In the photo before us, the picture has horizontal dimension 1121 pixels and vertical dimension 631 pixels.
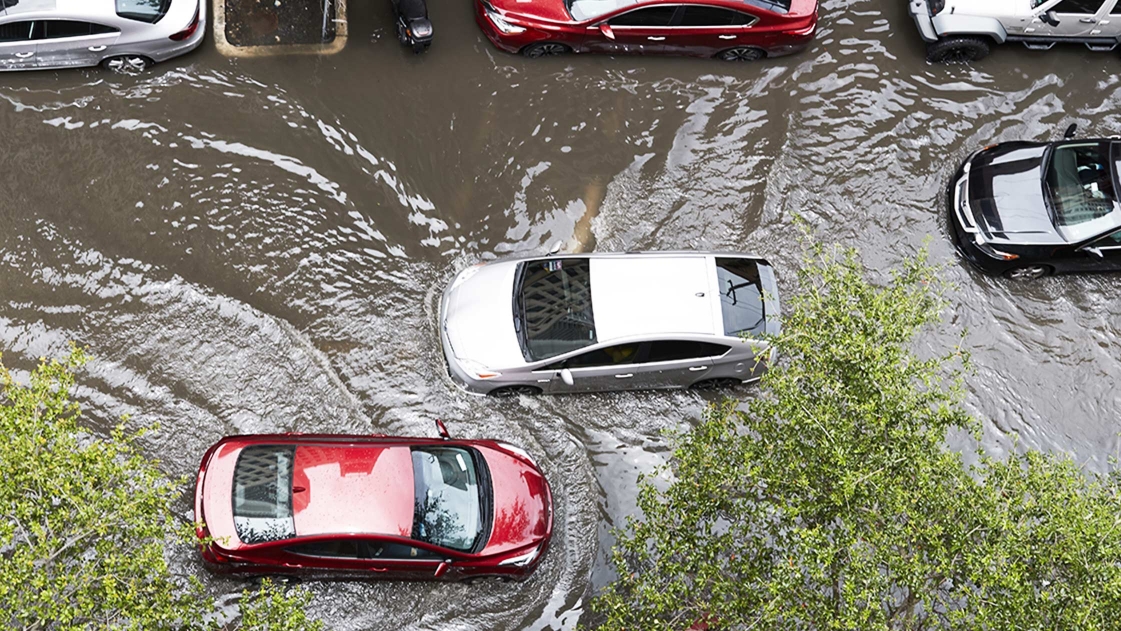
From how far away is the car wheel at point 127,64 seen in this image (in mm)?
12047

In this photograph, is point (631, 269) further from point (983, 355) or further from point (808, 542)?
point (983, 355)

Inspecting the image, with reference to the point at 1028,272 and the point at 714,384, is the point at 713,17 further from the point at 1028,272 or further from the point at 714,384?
the point at 1028,272

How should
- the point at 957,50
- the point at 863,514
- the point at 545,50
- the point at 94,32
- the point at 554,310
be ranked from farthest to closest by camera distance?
Answer: the point at 957,50, the point at 545,50, the point at 94,32, the point at 554,310, the point at 863,514

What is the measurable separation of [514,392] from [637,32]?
16.6 feet

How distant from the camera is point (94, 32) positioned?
11.6 m

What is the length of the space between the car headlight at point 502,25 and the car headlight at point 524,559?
6559mm

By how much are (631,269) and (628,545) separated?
3.21m

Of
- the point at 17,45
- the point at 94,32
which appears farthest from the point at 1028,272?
the point at 17,45

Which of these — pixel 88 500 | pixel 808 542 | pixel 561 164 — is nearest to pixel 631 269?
pixel 561 164

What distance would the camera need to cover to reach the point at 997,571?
7379mm

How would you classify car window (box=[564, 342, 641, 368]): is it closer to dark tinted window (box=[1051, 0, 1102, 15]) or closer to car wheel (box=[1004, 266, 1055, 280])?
car wheel (box=[1004, 266, 1055, 280])

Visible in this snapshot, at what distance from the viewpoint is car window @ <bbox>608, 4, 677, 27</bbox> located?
12.4 meters

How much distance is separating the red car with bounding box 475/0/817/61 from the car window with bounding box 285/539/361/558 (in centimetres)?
684

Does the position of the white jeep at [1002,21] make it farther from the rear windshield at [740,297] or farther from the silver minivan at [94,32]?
the silver minivan at [94,32]
